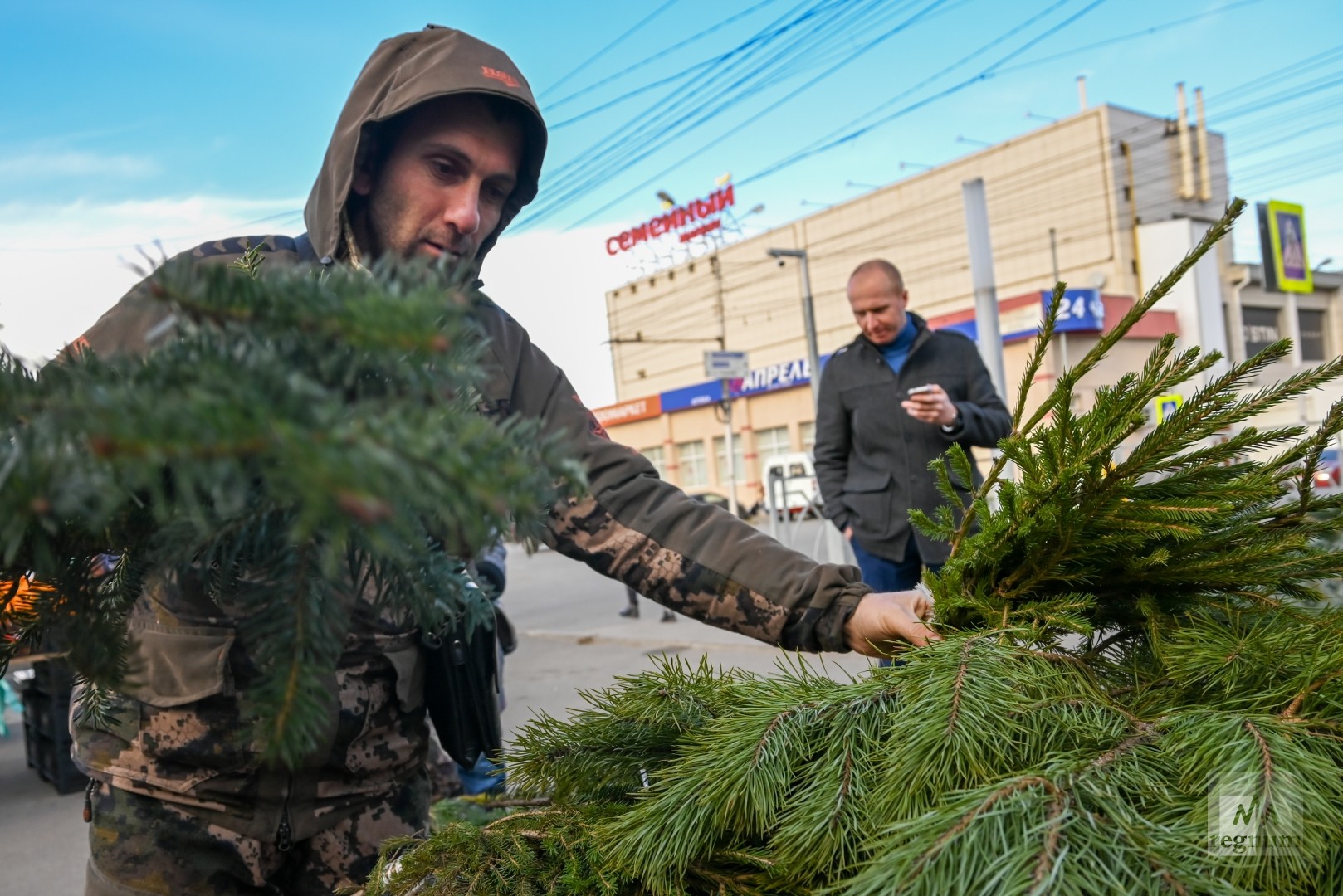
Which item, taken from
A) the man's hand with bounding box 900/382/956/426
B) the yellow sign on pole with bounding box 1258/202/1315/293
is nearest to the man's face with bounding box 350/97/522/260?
the man's hand with bounding box 900/382/956/426

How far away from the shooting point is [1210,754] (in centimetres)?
88

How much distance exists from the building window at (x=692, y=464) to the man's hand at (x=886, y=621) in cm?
3912

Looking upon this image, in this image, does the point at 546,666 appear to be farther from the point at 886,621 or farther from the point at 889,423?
the point at 886,621

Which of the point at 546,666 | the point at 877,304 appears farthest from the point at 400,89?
the point at 546,666

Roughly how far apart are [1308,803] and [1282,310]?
4317 centimetres

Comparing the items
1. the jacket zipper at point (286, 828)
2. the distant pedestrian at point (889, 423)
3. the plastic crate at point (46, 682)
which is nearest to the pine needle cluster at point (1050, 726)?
the jacket zipper at point (286, 828)

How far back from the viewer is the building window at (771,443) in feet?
124

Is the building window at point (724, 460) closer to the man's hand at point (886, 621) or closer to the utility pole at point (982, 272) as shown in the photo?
the utility pole at point (982, 272)

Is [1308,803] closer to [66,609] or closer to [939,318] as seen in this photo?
[66,609]

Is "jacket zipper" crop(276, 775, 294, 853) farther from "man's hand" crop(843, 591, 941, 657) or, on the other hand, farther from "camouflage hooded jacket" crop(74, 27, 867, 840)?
"man's hand" crop(843, 591, 941, 657)

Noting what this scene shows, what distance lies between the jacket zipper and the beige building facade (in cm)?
2831

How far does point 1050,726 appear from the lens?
968 mm

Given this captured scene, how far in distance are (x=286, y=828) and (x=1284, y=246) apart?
24.2 metres

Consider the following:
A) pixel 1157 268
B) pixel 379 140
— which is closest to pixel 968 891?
pixel 379 140
